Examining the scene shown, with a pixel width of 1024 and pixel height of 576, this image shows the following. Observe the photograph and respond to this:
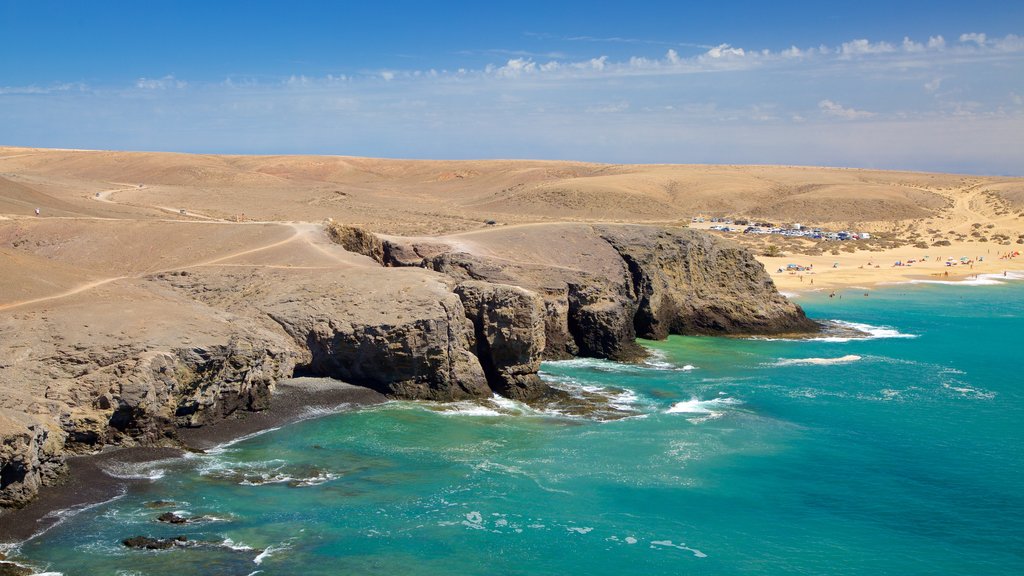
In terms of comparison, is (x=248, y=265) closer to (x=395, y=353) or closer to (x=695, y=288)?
(x=395, y=353)

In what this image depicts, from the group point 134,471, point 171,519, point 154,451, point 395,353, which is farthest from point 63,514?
point 395,353

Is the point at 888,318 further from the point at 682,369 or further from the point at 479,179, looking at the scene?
the point at 479,179

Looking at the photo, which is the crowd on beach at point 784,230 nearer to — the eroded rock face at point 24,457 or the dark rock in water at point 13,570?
the eroded rock face at point 24,457

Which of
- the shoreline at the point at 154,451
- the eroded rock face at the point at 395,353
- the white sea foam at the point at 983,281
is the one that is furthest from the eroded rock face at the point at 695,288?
A: the white sea foam at the point at 983,281

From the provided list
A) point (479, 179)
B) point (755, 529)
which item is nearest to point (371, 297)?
point (755, 529)

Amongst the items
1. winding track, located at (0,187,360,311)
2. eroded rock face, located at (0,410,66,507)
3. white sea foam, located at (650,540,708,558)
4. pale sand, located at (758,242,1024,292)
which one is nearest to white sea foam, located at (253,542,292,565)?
eroded rock face, located at (0,410,66,507)
